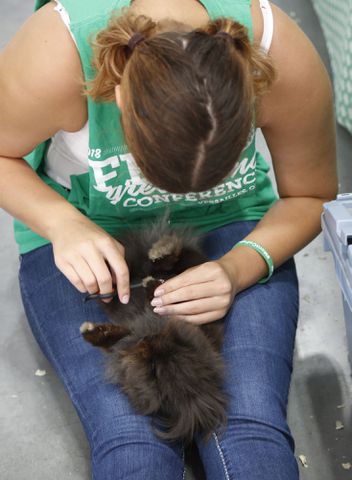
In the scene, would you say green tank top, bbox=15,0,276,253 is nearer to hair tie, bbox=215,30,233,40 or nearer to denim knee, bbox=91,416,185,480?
hair tie, bbox=215,30,233,40

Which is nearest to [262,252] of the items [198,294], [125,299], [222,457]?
[198,294]

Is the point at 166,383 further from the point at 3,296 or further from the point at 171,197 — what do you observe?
the point at 3,296

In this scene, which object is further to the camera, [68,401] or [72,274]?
[68,401]

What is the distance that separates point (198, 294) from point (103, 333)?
193mm

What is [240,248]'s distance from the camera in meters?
1.45

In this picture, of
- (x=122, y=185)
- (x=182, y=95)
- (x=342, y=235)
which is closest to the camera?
(x=182, y=95)

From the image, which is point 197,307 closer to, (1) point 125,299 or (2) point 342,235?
(1) point 125,299

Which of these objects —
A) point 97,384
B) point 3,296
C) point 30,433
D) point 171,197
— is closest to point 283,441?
point 97,384

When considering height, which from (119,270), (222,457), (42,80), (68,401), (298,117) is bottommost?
(68,401)

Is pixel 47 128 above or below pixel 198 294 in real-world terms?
above

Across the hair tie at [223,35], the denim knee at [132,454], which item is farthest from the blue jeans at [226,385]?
the hair tie at [223,35]

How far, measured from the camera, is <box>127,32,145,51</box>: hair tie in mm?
1088

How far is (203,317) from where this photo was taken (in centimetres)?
133

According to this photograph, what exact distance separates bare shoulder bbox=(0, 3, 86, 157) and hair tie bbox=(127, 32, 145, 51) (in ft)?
0.54
